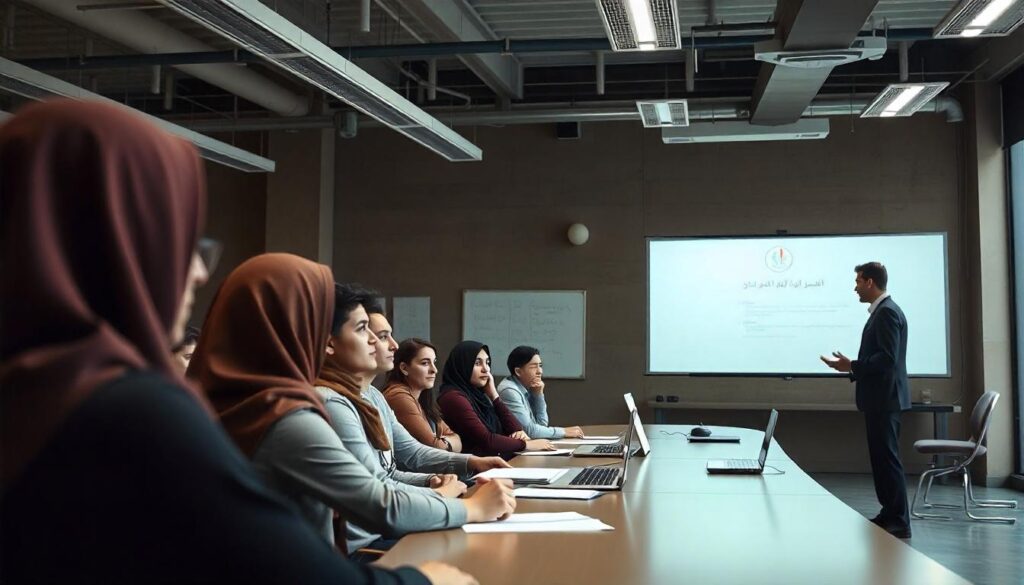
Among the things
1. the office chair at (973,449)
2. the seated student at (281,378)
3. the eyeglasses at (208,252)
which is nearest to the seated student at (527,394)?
the office chair at (973,449)

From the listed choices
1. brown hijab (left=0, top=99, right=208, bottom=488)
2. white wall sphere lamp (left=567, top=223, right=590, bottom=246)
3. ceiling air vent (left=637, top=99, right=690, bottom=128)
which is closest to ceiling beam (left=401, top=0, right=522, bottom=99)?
white wall sphere lamp (left=567, top=223, right=590, bottom=246)

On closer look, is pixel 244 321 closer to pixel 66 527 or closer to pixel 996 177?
pixel 66 527

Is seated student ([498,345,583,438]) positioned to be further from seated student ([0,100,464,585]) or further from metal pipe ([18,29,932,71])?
seated student ([0,100,464,585])

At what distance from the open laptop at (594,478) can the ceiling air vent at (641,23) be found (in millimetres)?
2001

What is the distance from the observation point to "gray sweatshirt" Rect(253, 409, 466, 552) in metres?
1.79

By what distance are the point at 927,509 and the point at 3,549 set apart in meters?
6.68

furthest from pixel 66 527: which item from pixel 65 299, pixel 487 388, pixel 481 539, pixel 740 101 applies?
pixel 740 101

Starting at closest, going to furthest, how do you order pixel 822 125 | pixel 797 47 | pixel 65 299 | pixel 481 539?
pixel 65 299 → pixel 481 539 → pixel 797 47 → pixel 822 125

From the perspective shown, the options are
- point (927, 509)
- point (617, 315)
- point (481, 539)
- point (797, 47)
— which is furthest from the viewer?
point (617, 315)

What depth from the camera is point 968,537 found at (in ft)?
18.1

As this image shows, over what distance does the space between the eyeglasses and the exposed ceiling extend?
14.3ft

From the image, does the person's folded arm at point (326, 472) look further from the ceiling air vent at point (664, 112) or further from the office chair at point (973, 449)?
the office chair at point (973, 449)

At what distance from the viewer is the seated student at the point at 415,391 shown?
14.3 feet

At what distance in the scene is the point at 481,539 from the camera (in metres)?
2.11
